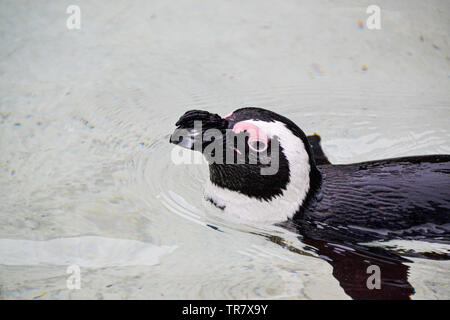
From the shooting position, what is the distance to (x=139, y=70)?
133 inches

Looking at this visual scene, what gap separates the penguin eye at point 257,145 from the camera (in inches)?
75.3

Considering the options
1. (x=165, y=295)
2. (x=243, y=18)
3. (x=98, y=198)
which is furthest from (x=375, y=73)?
(x=165, y=295)

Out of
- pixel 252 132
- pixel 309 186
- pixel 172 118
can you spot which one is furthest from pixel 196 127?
pixel 172 118

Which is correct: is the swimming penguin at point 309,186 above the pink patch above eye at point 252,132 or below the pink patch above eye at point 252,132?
below

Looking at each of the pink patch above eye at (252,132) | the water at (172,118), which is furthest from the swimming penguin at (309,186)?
the water at (172,118)

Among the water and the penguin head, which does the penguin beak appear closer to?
the penguin head

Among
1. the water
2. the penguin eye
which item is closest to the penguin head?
the penguin eye

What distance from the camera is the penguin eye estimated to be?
1.91m

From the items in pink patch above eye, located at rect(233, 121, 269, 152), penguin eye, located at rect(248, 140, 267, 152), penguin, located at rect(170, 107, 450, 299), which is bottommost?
penguin, located at rect(170, 107, 450, 299)

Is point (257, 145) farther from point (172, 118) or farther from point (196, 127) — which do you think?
point (172, 118)

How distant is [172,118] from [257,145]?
46.3 inches

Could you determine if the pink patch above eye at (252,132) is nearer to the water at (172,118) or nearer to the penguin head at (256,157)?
the penguin head at (256,157)

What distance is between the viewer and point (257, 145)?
1924mm

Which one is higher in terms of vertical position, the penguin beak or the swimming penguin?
the penguin beak
